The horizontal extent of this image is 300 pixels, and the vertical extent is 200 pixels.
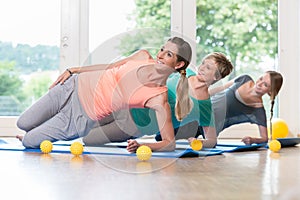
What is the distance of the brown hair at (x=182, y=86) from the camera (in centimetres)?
186

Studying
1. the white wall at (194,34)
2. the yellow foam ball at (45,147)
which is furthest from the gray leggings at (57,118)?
the white wall at (194,34)

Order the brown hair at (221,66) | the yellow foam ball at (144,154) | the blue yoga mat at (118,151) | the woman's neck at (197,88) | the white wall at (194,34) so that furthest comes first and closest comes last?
1. the white wall at (194,34)
2. the brown hair at (221,66)
3. the woman's neck at (197,88)
4. the blue yoga mat at (118,151)
5. the yellow foam ball at (144,154)

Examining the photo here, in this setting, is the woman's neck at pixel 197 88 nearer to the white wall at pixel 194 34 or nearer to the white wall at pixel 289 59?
the white wall at pixel 194 34

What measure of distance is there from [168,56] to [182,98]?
18cm

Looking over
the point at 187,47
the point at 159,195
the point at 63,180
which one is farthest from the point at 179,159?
the point at 159,195

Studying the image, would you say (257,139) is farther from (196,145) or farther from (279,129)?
(279,129)

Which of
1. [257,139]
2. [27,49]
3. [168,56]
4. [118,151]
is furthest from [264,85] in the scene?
[27,49]

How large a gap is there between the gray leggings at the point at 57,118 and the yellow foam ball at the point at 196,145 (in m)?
0.43

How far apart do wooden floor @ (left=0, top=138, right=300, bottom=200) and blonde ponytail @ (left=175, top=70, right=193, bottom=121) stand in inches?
9.3

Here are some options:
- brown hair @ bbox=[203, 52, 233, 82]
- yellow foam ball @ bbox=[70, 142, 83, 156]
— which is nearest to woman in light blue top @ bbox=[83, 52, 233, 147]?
brown hair @ bbox=[203, 52, 233, 82]

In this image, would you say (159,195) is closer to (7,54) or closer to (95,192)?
(95,192)

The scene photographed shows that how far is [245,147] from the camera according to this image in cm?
212

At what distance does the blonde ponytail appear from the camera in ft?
6.15

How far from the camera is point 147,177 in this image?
4.20 ft
